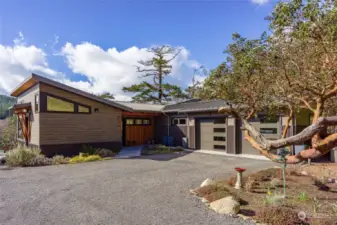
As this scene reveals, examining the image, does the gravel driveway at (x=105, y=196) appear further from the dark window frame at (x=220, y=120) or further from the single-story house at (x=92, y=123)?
the dark window frame at (x=220, y=120)

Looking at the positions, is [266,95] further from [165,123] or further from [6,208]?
[165,123]

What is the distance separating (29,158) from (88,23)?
7.30 meters

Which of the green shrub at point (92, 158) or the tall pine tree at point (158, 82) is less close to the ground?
the tall pine tree at point (158, 82)

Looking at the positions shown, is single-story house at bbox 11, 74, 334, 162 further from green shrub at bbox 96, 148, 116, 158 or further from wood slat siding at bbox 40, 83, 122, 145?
green shrub at bbox 96, 148, 116, 158

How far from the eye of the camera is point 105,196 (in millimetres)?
5129

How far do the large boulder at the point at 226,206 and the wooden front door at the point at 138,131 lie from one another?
40.7 ft

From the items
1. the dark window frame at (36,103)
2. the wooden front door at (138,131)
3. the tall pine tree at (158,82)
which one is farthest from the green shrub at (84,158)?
the tall pine tree at (158,82)

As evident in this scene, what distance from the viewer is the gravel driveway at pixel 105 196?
387 cm

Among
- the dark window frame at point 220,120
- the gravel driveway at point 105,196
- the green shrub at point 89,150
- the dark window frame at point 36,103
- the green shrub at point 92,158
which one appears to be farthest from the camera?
the dark window frame at point 220,120

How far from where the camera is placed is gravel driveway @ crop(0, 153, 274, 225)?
3.87 m

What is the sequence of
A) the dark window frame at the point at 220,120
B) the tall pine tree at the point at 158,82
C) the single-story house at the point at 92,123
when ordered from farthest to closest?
the tall pine tree at the point at 158,82
the dark window frame at the point at 220,120
the single-story house at the point at 92,123

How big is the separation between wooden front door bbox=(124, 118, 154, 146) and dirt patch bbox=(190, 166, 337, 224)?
36.4 feet

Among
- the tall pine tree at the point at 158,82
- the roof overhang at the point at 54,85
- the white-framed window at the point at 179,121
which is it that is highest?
the tall pine tree at the point at 158,82

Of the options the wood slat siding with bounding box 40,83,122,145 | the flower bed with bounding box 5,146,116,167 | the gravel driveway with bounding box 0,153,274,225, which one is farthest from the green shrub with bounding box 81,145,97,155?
the gravel driveway with bounding box 0,153,274,225
